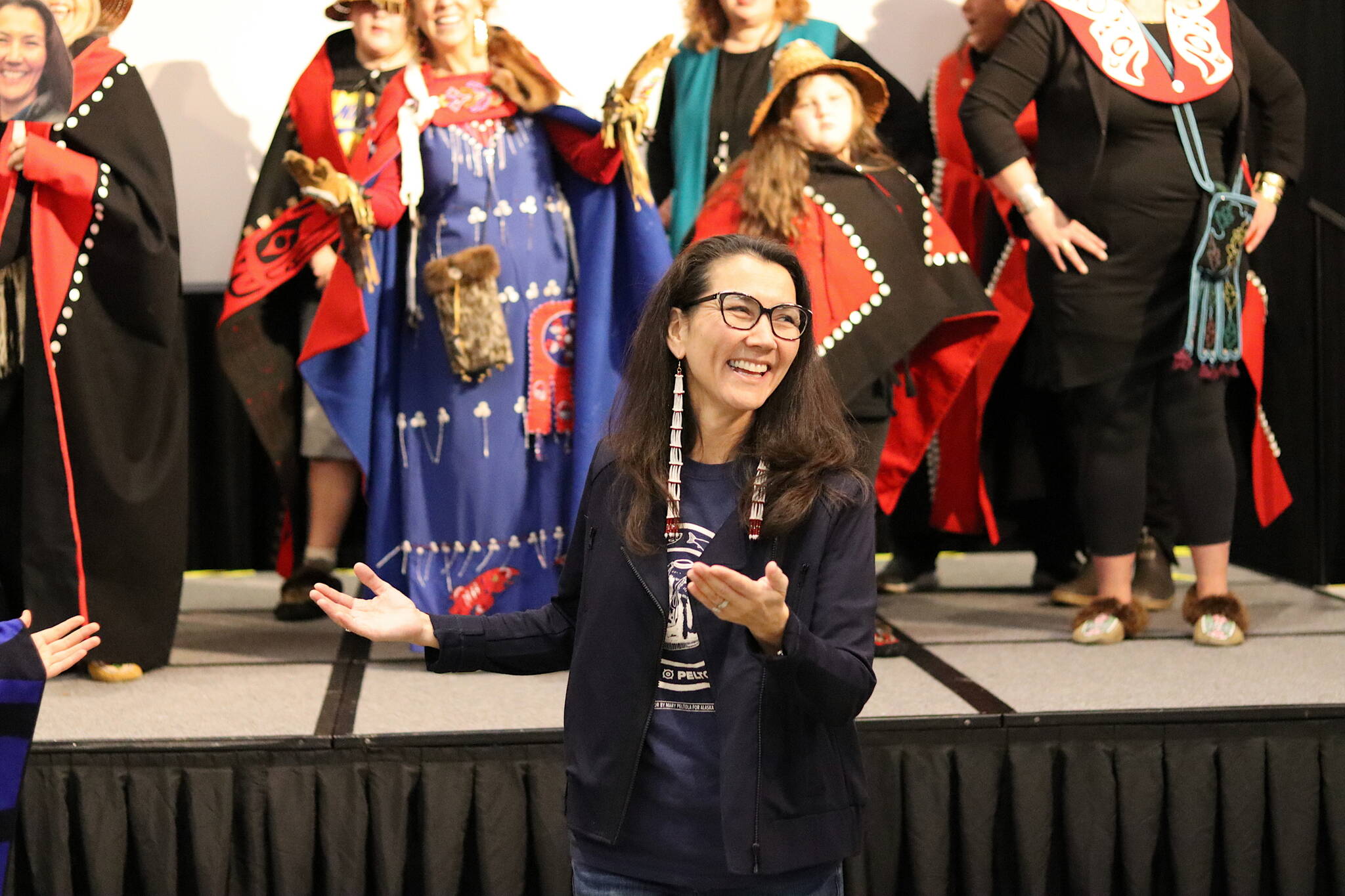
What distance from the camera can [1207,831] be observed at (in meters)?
2.52

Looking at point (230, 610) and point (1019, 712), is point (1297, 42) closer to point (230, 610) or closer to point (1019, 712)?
point (1019, 712)

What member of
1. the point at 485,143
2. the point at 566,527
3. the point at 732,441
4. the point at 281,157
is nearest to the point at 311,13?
the point at 281,157

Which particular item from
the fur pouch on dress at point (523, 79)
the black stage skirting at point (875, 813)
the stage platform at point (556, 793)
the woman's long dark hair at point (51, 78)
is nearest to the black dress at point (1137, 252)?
the stage platform at point (556, 793)

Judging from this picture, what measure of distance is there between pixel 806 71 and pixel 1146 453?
1.11 meters

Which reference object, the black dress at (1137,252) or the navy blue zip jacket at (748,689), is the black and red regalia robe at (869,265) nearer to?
the black dress at (1137,252)

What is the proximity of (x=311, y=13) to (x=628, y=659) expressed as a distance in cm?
324

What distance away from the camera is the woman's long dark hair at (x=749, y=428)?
1506mm

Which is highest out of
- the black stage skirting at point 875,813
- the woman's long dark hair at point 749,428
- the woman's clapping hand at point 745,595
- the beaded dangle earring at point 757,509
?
the woman's long dark hair at point 749,428

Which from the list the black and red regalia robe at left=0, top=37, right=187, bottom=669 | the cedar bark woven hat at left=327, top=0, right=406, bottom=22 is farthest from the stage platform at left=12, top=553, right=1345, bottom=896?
the cedar bark woven hat at left=327, top=0, right=406, bottom=22

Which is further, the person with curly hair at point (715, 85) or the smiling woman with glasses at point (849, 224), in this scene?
the person with curly hair at point (715, 85)

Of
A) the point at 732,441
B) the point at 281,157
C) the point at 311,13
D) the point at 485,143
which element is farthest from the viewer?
the point at 311,13

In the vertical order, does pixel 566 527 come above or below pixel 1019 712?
above

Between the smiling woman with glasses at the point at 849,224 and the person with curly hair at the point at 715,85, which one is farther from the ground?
the person with curly hair at the point at 715,85

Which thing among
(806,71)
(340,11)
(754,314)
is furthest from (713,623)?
(340,11)
